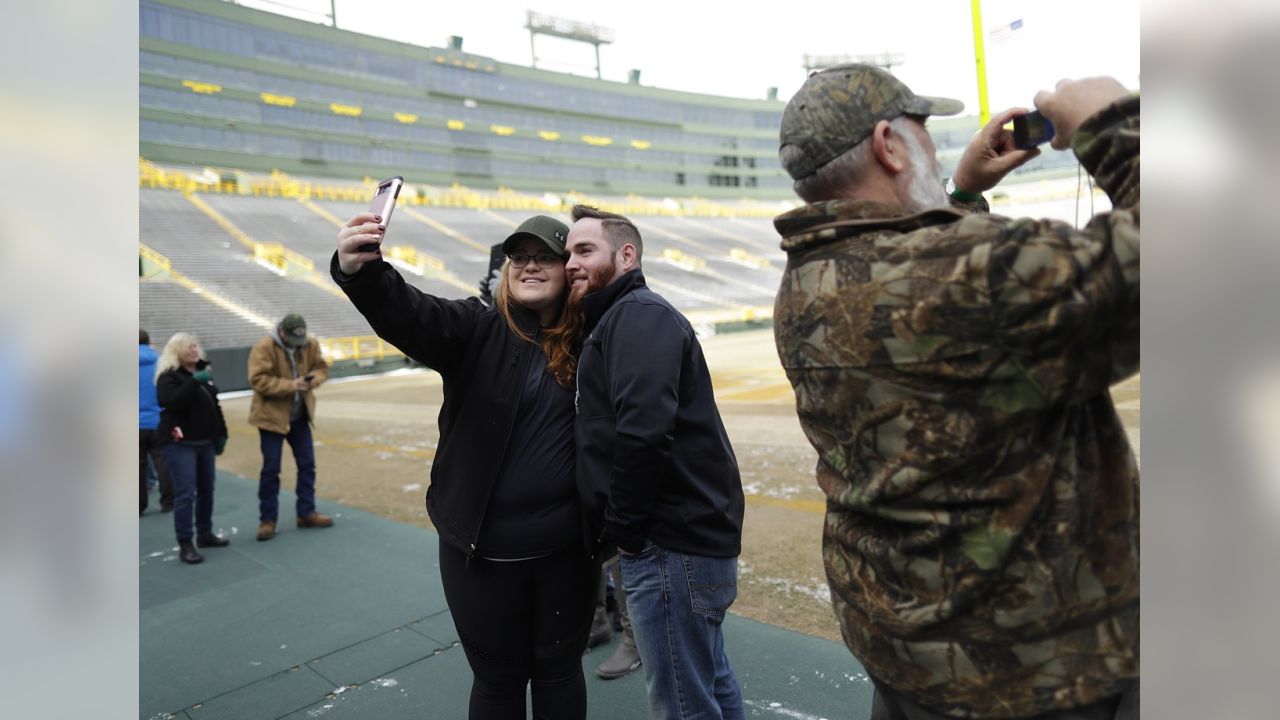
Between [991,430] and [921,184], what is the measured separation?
0.47 m

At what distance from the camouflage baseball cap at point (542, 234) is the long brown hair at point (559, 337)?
9 centimetres

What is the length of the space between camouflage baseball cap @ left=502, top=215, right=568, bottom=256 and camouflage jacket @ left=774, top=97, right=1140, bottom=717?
1.11 metres

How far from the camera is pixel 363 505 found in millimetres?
6852

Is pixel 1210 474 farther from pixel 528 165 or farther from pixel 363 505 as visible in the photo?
pixel 528 165

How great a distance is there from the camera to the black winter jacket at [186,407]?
566 cm

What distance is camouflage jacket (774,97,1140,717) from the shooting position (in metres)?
0.99

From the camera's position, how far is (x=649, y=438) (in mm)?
1949

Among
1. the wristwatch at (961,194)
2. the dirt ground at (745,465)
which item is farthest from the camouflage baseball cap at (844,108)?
the dirt ground at (745,465)

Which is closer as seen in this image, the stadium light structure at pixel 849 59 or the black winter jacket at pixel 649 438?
the black winter jacket at pixel 649 438

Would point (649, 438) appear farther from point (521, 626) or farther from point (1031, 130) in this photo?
point (1031, 130)

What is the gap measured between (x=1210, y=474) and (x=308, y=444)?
6.54 meters

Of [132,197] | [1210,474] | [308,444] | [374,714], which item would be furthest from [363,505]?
[1210,474]

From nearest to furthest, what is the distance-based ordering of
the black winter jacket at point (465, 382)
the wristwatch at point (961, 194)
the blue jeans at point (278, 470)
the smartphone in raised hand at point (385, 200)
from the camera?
the wristwatch at point (961, 194)
the smartphone in raised hand at point (385, 200)
the black winter jacket at point (465, 382)
the blue jeans at point (278, 470)

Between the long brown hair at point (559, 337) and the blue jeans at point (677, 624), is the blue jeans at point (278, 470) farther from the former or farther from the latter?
the blue jeans at point (677, 624)
